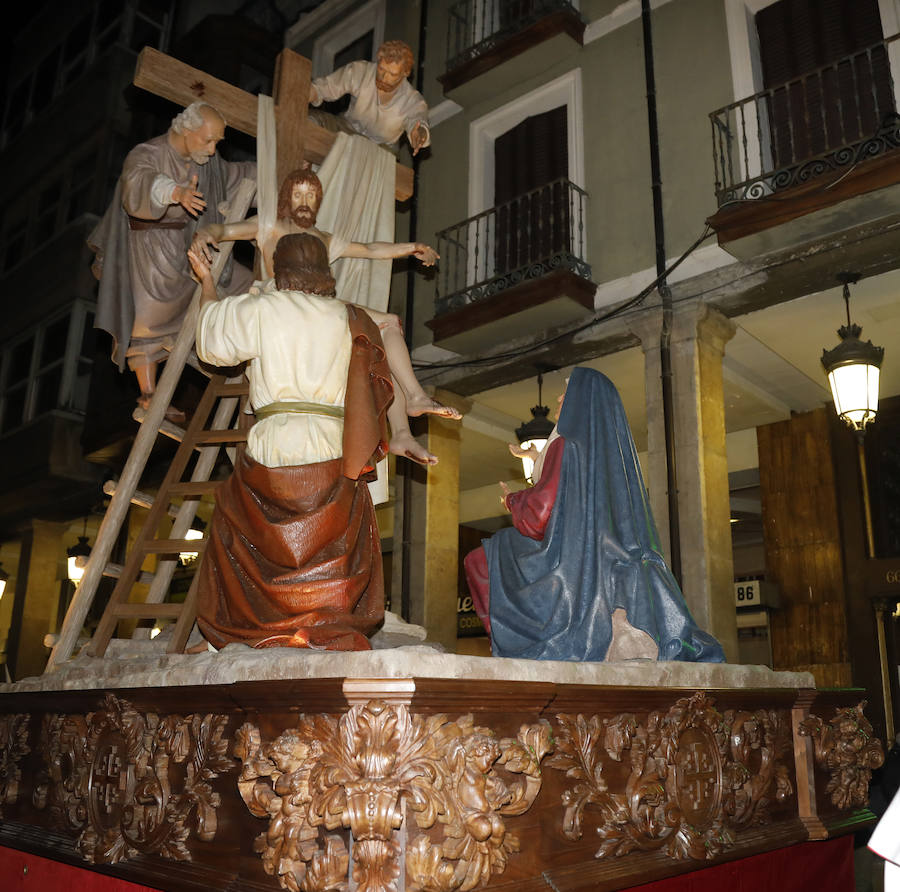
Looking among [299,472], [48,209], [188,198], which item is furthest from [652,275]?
[48,209]

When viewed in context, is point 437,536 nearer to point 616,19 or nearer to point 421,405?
Result: point 616,19

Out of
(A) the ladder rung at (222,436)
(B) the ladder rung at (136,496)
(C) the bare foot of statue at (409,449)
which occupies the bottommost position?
(B) the ladder rung at (136,496)

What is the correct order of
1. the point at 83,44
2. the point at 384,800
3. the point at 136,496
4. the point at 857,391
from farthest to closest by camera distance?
the point at 83,44, the point at 857,391, the point at 136,496, the point at 384,800

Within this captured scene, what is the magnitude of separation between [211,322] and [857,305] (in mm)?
7272

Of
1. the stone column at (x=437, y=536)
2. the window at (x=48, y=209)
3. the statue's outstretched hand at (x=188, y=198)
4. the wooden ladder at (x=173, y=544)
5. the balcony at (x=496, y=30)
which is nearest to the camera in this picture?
the wooden ladder at (x=173, y=544)

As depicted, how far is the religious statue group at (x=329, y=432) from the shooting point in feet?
10.3

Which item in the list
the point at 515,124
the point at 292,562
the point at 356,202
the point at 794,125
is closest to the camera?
the point at 292,562

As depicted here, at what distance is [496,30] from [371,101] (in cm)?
716

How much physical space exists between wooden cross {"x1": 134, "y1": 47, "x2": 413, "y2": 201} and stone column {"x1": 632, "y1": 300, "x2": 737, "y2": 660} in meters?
4.63

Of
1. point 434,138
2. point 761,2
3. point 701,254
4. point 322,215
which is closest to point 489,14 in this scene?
point 434,138

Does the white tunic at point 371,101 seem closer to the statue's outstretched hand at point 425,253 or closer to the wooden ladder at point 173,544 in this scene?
the statue's outstretched hand at point 425,253

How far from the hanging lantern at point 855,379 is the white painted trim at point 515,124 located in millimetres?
3604

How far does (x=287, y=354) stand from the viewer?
334 cm


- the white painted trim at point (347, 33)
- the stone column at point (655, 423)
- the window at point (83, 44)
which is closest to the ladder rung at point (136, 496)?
the stone column at point (655, 423)
